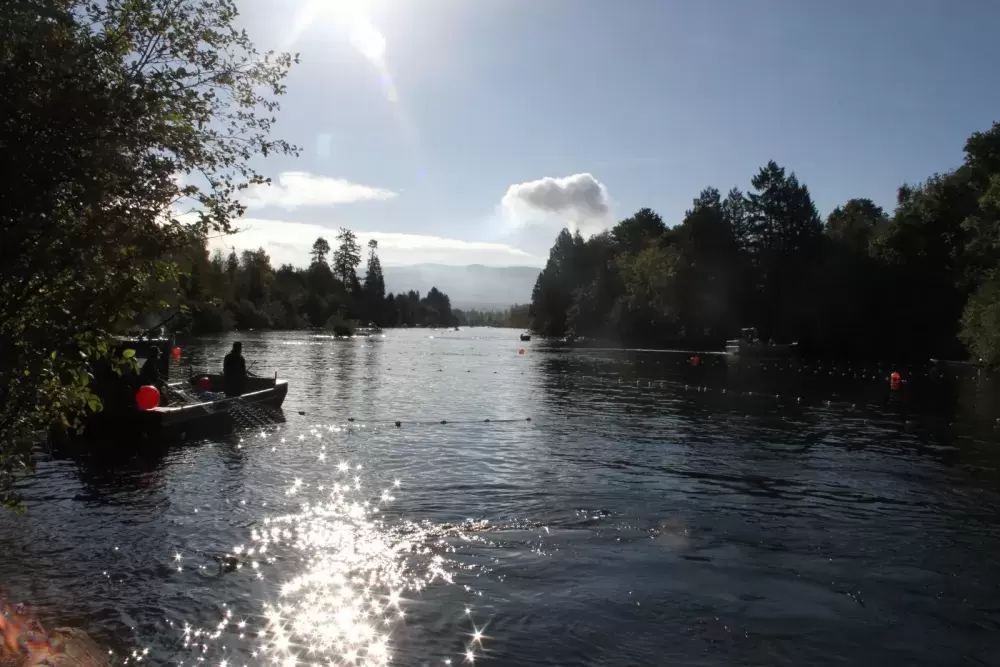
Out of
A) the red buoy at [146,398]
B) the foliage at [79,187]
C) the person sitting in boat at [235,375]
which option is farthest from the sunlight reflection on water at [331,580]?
the person sitting in boat at [235,375]

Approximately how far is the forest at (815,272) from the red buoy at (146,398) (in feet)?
211

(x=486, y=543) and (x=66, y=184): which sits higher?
(x=66, y=184)

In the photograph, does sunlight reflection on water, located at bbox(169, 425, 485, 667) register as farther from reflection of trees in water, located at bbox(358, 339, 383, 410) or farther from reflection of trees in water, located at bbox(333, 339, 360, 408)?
reflection of trees in water, located at bbox(333, 339, 360, 408)

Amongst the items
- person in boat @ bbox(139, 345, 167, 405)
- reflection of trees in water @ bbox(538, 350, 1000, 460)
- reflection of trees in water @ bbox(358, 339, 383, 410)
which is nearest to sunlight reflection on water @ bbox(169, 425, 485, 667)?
person in boat @ bbox(139, 345, 167, 405)

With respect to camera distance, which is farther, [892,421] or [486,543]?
[892,421]

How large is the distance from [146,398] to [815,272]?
8373 cm

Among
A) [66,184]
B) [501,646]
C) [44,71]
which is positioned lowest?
[501,646]

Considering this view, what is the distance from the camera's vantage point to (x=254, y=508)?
12938 millimetres

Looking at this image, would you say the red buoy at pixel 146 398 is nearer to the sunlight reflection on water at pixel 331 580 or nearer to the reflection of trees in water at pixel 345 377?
the sunlight reflection on water at pixel 331 580

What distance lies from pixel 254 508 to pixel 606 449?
10387mm

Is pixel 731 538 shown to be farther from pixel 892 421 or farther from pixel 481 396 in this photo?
pixel 481 396

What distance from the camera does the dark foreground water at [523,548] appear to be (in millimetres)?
7949

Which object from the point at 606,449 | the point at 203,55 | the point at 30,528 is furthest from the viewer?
the point at 606,449

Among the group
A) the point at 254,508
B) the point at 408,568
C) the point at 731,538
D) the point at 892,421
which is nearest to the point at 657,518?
the point at 731,538
